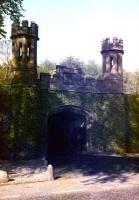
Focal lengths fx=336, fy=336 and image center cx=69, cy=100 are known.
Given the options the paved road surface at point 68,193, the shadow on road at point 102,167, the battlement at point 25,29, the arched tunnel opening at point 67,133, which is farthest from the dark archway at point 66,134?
the paved road surface at point 68,193

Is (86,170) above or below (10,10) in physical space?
below

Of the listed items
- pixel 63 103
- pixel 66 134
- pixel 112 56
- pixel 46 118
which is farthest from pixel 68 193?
pixel 112 56

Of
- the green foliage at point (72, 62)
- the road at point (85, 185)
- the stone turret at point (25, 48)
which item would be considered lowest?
the road at point (85, 185)

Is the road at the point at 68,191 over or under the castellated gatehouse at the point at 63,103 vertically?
under

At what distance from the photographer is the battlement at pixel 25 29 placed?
2923cm

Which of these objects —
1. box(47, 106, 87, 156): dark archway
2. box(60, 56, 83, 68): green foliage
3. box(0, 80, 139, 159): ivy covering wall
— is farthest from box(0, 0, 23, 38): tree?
box(60, 56, 83, 68): green foliage

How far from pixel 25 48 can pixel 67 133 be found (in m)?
10.7

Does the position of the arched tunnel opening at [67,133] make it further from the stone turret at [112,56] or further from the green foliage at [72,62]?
the green foliage at [72,62]

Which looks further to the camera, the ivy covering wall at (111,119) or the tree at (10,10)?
the ivy covering wall at (111,119)

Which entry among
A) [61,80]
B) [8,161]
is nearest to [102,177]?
[8,161]

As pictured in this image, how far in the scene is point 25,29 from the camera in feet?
96.0

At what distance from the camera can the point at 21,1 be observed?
21703 millimetres

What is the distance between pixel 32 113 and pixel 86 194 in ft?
43.1

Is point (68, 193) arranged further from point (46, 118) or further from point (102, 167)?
point (46, 118)
